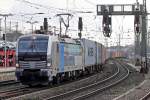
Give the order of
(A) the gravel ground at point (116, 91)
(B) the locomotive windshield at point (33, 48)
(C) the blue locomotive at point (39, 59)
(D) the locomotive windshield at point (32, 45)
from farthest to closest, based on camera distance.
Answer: (D) the locomotive windshield at point (32, 45) → (B) the locomotive windshield at point (33, 48) → (C) the blue locomotive at point (39, 59) → (A) the gravel ground at point (116, 91)

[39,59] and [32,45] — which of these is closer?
[39,59]

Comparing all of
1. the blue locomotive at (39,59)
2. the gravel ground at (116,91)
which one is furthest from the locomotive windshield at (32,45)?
the gravel ground at (116,91)

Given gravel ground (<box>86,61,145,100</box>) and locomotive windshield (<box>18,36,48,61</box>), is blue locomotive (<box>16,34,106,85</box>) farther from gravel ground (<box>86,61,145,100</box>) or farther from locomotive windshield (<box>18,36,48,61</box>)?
gravel ground (<box>86,61,145,100</box>)

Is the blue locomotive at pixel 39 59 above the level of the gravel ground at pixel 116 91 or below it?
above

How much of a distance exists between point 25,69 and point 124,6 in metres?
24.9

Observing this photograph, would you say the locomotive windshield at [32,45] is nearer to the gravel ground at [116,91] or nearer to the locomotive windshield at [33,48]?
the locomotive windshield at [33,48]

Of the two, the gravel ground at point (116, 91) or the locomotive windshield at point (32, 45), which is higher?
the locomotive windshield at point (32, 45)

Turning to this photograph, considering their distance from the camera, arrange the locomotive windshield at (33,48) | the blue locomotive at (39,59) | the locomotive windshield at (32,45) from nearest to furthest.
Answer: the blue locomotive at (39,59), the locomotive windshield at (33,48), the locomotive windshield at (32,45)

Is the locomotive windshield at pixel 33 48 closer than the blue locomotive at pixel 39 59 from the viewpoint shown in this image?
No

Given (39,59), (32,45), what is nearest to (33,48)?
(32,45)

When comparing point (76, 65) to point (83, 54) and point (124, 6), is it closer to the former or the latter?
point (83, 54)

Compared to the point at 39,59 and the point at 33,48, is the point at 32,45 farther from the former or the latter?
the point at 39,59

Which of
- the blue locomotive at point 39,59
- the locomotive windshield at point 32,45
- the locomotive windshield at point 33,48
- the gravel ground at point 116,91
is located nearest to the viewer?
the gravel ground at point 116,91

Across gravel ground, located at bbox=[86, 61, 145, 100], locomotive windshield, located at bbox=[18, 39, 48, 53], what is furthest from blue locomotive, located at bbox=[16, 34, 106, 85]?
gravel ground, located at bbox=[86, 61, 145, 100]
